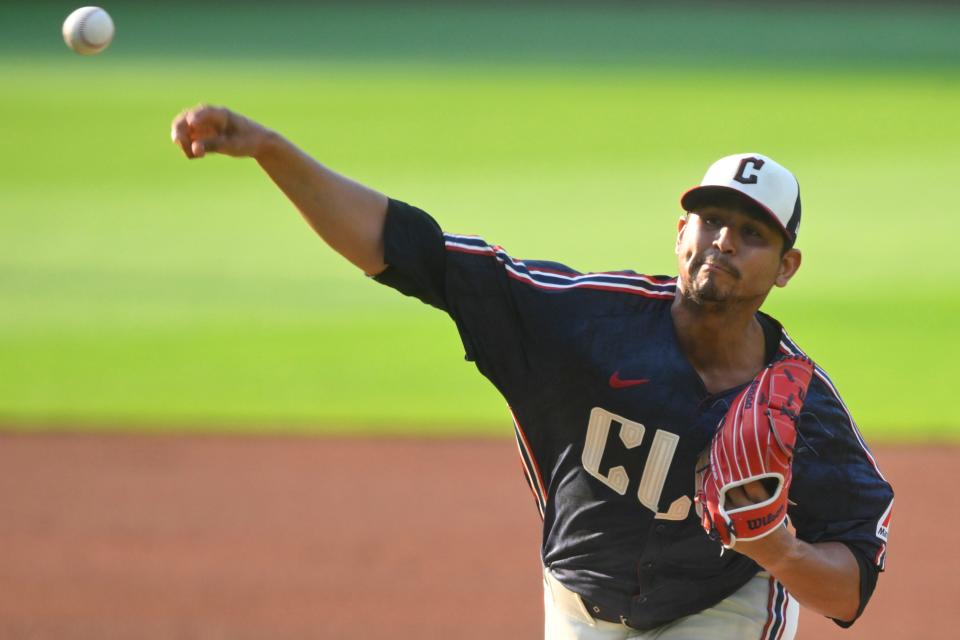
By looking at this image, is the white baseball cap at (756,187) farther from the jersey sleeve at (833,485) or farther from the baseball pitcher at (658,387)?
the jersey sleeve at (833,485)

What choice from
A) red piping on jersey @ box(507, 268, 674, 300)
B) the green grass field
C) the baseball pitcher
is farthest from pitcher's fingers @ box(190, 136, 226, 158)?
the green grass field

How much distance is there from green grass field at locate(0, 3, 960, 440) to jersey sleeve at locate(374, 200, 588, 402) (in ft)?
20.8

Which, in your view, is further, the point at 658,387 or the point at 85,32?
the point at 85,32

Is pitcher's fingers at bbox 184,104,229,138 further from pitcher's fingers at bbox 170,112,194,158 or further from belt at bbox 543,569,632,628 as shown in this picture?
belt at bbox 543,569,632,628

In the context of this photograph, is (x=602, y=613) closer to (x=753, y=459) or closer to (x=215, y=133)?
(x=753, y=459)

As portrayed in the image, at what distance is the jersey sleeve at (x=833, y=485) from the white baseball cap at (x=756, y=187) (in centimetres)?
45

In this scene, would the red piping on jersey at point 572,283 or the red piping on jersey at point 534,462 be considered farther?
the red piping on jersey at point 534,462

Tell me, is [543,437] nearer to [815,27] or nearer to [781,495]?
[781,495]

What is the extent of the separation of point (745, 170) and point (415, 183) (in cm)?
1368

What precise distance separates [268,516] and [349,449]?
132cm

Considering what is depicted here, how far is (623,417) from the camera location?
3520 mm

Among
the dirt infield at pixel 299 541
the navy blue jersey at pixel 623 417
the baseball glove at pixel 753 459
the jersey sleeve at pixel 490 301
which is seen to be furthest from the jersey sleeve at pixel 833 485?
the dirt infield at pixel 299 541

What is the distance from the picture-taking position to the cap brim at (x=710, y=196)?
136 inches

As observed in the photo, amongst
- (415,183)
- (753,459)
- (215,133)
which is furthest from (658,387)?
(415,183)
